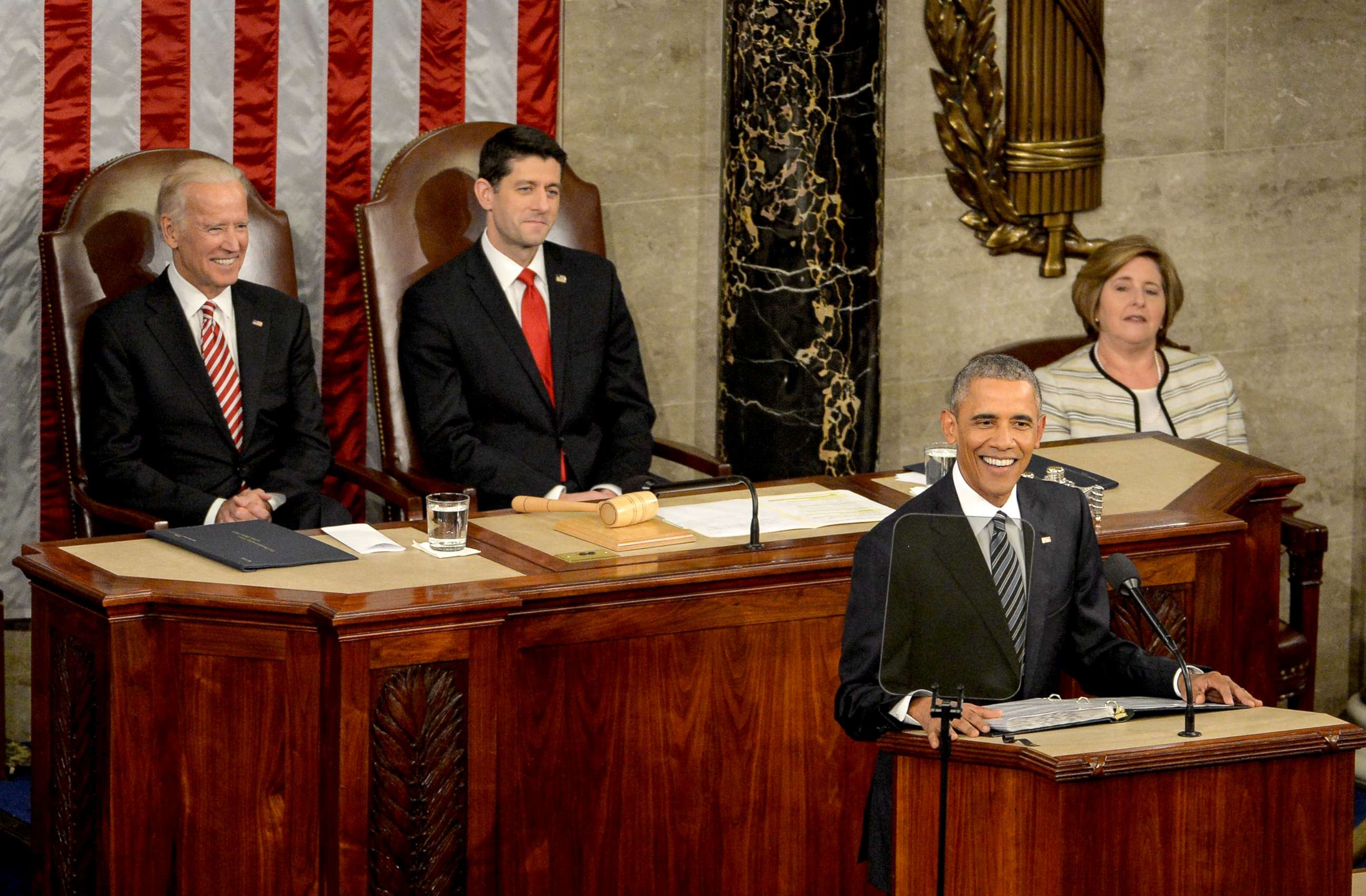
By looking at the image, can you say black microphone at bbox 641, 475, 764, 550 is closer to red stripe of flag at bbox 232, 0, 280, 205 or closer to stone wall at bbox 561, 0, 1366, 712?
red stripe of flag at bbox 232, 0, 280, 205

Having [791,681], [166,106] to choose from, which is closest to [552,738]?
[791,681]

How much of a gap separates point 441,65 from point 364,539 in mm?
2073

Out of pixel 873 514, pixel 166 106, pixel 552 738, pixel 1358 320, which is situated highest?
pixel 166 106

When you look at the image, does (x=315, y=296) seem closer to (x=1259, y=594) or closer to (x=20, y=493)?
(x=20, y=493)

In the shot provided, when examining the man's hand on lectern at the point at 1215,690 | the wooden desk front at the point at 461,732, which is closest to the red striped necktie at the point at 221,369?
the wooden desk front at the point at 461,732

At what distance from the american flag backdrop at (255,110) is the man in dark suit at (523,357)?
0.46 metres

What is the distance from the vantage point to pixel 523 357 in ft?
16.1

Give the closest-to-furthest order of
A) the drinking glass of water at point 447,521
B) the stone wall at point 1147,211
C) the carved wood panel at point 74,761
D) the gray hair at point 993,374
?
1. the gray hair at point 993,374
2. the carved wood panel at point 74,761
3. the drinking glass of water at point 447,521
4. the stone wall at point 1147,211

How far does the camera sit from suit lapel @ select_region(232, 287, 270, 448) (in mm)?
4688

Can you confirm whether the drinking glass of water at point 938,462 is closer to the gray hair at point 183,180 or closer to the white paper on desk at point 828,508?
the white paper on desk at point 828,508

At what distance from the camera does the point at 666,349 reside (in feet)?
19.2

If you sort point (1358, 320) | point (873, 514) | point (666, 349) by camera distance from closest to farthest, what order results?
point (873, 514), point (666, 349), point (1358, 320)

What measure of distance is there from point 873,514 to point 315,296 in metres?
2.01

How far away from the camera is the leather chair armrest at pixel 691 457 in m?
4.91
